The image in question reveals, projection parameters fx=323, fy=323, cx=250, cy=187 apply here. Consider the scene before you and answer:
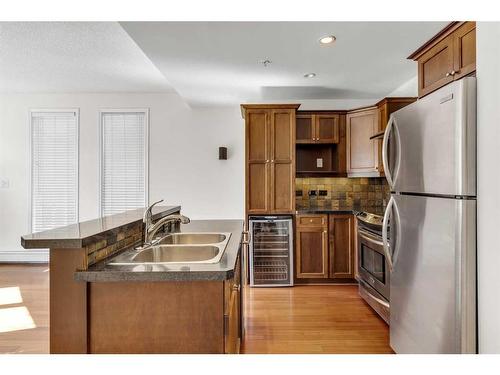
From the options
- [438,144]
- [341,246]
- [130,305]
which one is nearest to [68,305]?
[130,305]

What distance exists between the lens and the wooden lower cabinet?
392 cm

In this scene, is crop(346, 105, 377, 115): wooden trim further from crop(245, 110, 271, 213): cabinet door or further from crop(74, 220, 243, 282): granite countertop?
crop(74, 220, 243, 282): granite countertop

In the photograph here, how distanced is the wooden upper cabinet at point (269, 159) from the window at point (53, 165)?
284cm

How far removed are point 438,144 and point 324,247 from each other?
244 cm

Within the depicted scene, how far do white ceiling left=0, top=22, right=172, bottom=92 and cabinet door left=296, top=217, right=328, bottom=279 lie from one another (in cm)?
271

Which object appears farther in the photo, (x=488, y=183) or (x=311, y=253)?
(x=311, y=253)

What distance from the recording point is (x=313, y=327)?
8.99 feet

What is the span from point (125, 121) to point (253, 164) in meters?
2.29

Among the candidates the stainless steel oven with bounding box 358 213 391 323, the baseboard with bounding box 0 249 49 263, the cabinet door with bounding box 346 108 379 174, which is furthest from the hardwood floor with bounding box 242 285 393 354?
the baseboard with bounding box 0 249 49 263

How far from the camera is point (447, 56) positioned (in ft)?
6.91

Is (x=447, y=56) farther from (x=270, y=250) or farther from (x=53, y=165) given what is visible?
(x=53, y=165)

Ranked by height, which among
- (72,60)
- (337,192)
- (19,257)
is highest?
(72,60)

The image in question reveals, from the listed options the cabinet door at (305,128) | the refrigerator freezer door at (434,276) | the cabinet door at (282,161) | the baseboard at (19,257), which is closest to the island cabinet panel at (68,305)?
the refrigerator freezer door at (434,276)
